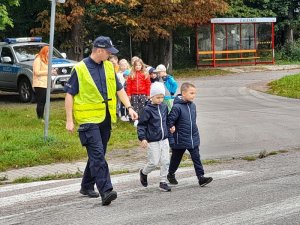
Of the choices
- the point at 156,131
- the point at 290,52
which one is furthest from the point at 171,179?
the point at 290,52

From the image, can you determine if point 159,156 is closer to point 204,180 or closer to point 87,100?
point 204,180

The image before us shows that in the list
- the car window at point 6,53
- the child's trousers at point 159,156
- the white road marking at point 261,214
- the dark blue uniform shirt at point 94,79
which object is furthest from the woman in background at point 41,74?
the white road marking at point 261,214

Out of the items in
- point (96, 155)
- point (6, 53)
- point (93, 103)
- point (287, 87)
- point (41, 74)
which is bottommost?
point (287, 87)

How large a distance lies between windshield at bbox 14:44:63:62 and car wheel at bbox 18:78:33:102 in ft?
2.64

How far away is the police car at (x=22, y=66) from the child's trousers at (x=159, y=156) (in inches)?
461

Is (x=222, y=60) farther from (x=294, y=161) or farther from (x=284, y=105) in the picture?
(x=294, y=161)

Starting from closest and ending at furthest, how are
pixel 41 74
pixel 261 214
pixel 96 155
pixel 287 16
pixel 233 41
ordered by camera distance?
pixel 261 214 < pixel 96 155 < pixel 41 74 < pixel 233 41 < pixel 287 16

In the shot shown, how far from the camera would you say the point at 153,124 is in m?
8.58

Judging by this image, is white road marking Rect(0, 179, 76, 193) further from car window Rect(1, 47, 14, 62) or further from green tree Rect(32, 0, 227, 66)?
green tree Rect(32, 0, 227, 66)

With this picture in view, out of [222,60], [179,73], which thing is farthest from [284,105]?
[222,60]

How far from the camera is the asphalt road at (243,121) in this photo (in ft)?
41.8

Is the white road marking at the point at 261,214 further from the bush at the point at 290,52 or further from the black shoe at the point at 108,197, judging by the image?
the bush at the point at 290,52

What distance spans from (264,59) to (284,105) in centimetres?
2112

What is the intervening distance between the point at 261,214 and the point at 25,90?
50.3 ft
